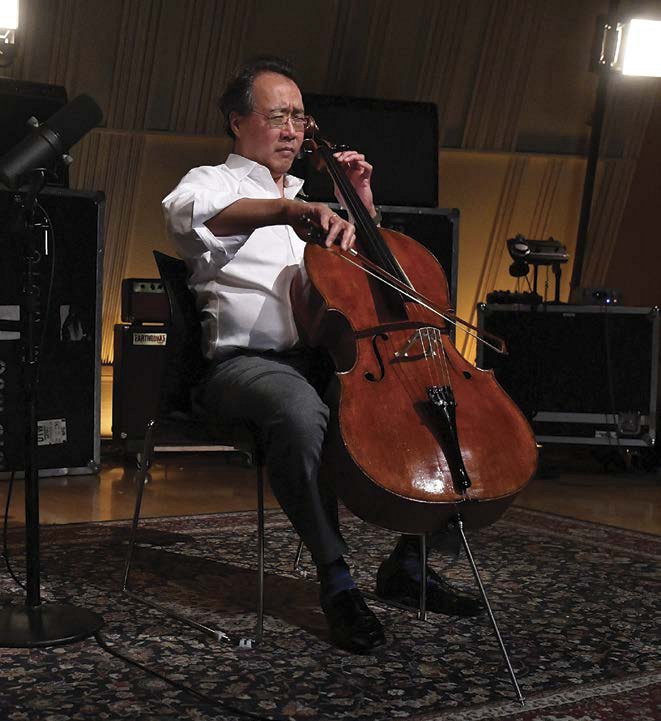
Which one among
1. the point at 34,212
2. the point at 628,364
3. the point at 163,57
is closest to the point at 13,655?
the point at 34,212

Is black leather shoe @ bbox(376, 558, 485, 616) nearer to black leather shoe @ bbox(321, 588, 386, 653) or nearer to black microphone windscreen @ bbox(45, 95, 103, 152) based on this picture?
black leather shoe @ bbox(321, 588, 386, 653)

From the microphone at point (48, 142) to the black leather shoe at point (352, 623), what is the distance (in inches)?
36.9

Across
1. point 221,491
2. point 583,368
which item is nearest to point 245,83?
point 221,491

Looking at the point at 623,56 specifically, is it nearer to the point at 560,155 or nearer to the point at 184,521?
the point at 560,155

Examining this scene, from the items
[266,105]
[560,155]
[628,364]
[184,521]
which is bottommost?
[184,521]

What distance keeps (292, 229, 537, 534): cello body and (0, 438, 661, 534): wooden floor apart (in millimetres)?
1483

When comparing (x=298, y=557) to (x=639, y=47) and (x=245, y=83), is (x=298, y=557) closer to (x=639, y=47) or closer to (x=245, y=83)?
(x=245, y=83)

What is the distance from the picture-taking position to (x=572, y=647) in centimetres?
196

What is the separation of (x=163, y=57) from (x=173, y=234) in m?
3.16

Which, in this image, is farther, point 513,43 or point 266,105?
point 513,43

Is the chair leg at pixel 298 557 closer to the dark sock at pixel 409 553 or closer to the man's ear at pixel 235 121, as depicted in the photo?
the dark sock at pixel 409 553

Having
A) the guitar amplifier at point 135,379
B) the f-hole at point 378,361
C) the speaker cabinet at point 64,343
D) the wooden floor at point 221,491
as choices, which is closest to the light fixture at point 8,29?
the speaker cabinet at point 64,343

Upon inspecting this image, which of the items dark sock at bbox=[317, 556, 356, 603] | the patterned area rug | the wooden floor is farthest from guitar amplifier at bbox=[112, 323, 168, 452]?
dark sock at bbox=[317, 556, 356, 603]

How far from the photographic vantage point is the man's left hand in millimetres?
2258
